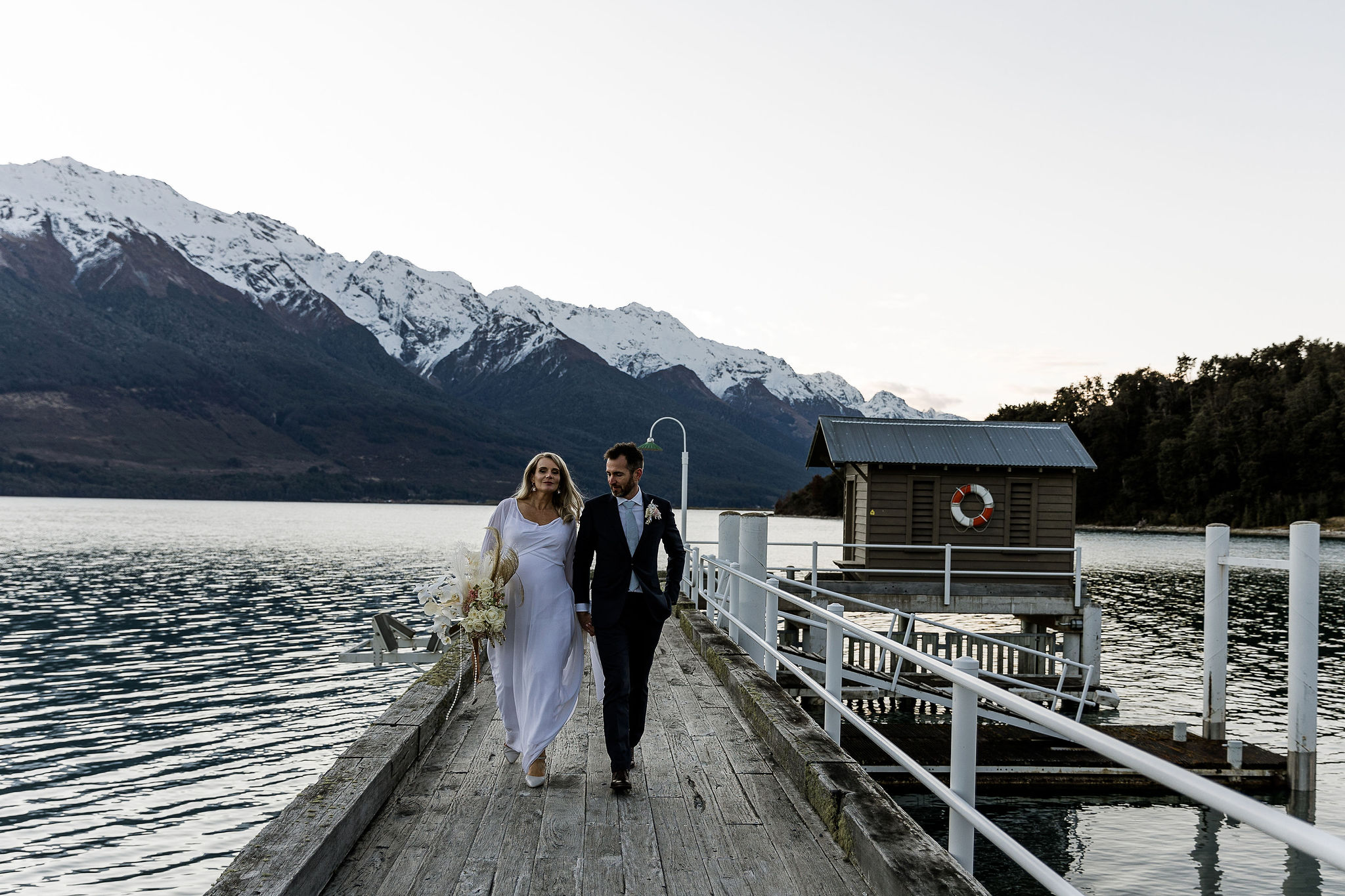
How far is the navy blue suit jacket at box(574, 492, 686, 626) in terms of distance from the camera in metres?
6.12

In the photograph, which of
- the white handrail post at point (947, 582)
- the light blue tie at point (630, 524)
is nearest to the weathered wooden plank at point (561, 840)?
the light blue tie at point (630, 524)

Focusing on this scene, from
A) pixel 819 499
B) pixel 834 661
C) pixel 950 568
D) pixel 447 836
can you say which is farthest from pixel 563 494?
pixel 819 499

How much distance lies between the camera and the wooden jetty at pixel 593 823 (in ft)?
14.2

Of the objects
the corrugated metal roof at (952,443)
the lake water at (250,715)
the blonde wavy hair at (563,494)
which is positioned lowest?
the lake water at (250,715)

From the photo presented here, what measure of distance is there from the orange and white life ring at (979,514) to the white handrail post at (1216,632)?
36.6 feet

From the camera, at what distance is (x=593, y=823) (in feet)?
17.5

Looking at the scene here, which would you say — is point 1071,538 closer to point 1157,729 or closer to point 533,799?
point 1157,729

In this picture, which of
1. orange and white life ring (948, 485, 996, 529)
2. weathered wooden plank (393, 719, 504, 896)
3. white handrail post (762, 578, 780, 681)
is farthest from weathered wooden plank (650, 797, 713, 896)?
orange and white life ring (948, 485, 996, 529)

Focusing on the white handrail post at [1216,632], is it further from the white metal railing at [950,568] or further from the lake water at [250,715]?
the white metal railing at [950,568]

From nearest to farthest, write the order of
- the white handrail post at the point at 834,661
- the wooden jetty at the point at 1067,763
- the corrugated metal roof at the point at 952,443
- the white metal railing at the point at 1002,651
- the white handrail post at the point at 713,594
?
1. the white handrail post at the point at 834,661
2. the wooden jetty at the point at 1067,763
3. the white handrail post at the point at 713,594
4. the white metal railing at the point at 1002,651
5. the corrugated metal roof at the point at 952,443

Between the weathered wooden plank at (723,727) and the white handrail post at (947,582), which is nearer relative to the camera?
the weathered wooden plank at (723,727)

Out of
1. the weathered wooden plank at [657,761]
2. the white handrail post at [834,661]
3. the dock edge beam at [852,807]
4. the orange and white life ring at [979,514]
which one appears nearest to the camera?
the dock edge beam at [852,807]

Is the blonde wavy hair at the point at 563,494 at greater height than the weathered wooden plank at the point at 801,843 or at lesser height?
greater

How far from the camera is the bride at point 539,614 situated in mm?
6051
